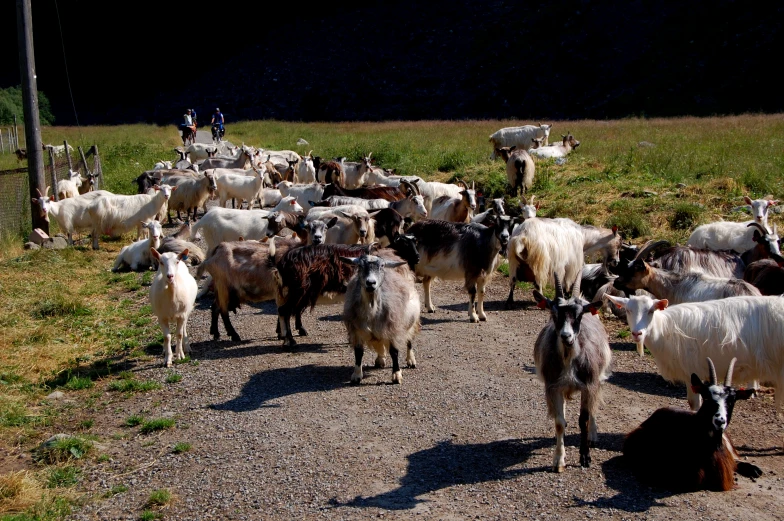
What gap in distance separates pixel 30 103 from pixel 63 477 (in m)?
11.2

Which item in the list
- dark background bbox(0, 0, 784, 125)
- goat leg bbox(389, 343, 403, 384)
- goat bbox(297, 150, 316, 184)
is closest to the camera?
goat leg bbox(389, 343, 403, 384)

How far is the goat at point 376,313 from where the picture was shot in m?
7.96

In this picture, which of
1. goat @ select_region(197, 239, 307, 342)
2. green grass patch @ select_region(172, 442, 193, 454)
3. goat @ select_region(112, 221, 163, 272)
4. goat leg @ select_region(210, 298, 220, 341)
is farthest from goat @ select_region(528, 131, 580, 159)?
green grass patch @ select_region(172, 442, 193, 454)

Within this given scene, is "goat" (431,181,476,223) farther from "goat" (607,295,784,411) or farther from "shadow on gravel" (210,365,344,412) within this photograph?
"goat" (607,295,784,411)

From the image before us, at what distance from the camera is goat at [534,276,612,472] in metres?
6.04

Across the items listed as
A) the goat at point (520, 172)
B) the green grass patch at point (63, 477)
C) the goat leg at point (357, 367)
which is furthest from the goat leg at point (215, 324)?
the goat at point (520, 172)

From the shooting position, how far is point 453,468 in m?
6.15

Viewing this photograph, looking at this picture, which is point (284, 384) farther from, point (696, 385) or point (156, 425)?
point (696, 385)

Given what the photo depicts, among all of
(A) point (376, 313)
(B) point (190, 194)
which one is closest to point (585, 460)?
(A) point (376, 313)

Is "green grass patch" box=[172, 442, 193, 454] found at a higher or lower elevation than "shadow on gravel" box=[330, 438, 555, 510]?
higher

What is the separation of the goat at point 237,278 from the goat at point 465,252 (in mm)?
2142

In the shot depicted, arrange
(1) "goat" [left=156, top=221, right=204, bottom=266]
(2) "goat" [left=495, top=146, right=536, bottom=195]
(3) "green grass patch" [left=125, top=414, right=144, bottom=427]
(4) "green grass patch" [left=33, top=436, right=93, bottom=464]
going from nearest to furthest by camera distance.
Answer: (4) "green grass patch" [left=33, top=436, right=93, bottom=464]
(3) "green grass patch" [left=125, top=414, right=144, bottom=427]
(1) "goat" [left=156, top=221, right=204, bottom=266]
(2) "goat" [left=495, top=146, right=536, bottom=195]

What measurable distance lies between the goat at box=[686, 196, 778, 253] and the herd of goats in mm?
23

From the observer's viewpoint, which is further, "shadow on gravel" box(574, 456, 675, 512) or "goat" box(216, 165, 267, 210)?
"goat" box(216, 165, 267, 210)
